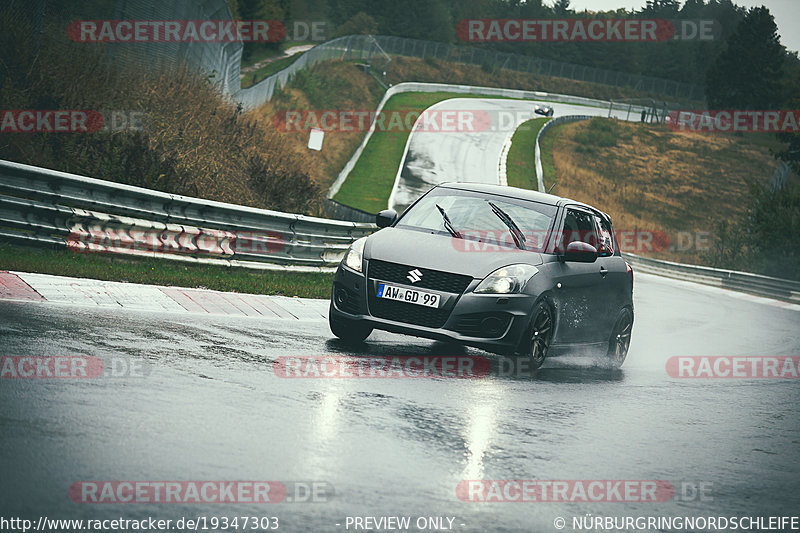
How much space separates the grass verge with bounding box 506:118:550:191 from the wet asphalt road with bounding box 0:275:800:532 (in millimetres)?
45739

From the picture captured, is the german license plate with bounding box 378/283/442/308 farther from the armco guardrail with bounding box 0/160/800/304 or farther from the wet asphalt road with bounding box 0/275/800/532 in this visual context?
the armco guardrail with bounding box 0/160/800/304

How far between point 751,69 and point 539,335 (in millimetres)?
103983

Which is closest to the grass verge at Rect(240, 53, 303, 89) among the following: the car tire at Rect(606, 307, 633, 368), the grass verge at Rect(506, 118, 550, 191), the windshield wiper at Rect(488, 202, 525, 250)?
the grass verge at Rect(506, 118, 550, 191)

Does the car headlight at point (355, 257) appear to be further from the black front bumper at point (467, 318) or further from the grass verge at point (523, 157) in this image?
the grass verge at point (523, 157)

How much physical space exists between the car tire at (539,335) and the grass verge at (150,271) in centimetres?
469

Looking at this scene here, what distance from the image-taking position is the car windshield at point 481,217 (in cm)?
1029

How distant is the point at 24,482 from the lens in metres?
4.52

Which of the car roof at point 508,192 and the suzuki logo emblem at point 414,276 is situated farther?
the car roof at point 508,192

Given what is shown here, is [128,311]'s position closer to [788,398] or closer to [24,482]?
[24,482]

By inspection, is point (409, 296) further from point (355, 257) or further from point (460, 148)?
point (460, 148)

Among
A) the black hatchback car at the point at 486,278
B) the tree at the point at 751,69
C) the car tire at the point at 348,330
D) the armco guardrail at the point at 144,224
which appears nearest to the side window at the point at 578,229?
the black hatchback car at the point at 486,278

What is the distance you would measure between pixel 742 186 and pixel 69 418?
7469 centimetres

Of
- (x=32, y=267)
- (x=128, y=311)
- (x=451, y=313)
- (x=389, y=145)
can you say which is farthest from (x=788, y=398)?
(x=389, y=145)

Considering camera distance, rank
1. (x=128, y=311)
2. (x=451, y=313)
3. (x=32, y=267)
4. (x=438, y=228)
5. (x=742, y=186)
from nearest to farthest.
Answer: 1. (x=451, y=313)
2. (x=128, y=311)
3. (x=438, y=228)
4. (x=32, y=267)
5. (x=742, y=186)
